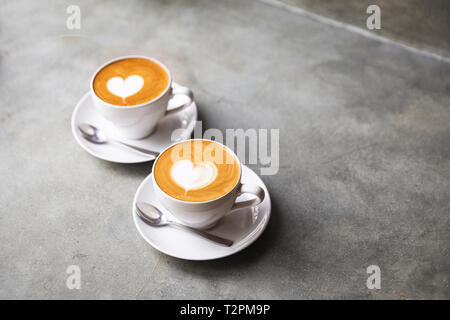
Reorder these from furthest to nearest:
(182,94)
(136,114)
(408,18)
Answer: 1. (408,18)
2. (182,94)
3. (136,114)

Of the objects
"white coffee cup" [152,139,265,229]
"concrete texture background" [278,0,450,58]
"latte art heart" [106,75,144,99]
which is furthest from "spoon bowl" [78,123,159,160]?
"concrete texture background" [278,0,450,58]

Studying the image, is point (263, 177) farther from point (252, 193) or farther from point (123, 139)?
point (123, 139)

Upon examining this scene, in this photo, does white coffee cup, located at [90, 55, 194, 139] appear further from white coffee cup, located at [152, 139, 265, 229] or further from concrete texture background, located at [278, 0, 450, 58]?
concrete texture background, located at [278, 0, 450, 58]

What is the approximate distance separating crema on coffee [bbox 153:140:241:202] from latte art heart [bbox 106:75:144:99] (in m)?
0.25

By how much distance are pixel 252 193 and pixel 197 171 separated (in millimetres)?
126

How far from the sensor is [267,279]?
0.96 meters

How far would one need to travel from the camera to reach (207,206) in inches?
35.6

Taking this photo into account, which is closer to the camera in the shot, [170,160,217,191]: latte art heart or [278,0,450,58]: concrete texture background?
[170,160,217,191]: latte art heart

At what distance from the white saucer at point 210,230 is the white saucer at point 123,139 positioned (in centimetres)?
14

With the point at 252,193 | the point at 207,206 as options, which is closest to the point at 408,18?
the point at 252,193

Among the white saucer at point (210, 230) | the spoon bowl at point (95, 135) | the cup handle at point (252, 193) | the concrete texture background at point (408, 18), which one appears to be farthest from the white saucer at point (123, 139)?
the concrete texture background at point (408, 18)

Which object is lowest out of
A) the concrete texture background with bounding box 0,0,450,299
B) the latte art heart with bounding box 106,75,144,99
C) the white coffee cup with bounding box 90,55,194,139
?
the concrete texture background with bounding box 0,0,450,299

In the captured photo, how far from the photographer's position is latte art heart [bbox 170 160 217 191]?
0.96m
